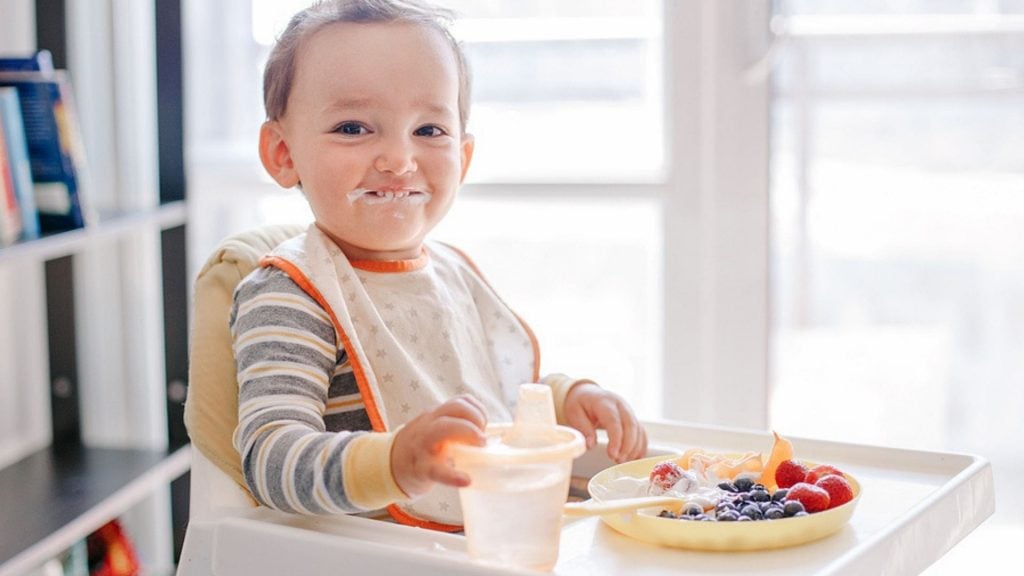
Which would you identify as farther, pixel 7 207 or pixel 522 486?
pixel 7 207

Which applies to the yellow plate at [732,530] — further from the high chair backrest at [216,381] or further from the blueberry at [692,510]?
the high chair backrest at [216,381]

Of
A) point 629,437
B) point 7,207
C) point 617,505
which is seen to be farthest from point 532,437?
point 7,207

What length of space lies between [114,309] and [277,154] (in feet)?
4.34

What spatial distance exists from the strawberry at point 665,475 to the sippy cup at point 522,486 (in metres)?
0.18

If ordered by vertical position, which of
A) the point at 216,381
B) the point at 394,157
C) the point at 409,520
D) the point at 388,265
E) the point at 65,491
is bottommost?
the point at 65,491

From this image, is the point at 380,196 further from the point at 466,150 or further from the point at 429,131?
the point at 466,150

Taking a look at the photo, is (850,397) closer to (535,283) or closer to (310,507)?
(535,283)

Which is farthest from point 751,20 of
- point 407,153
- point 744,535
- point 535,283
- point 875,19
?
point 744,535

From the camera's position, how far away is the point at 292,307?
1.17 metres

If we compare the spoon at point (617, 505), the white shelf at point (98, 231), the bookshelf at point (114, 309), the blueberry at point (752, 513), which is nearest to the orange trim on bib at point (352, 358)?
the spoon at point (617, 505)

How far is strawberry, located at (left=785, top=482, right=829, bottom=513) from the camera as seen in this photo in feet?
3.45

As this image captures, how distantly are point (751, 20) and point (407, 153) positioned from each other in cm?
112

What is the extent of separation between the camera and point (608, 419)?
129 centimetres

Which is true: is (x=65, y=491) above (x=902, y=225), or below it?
below
